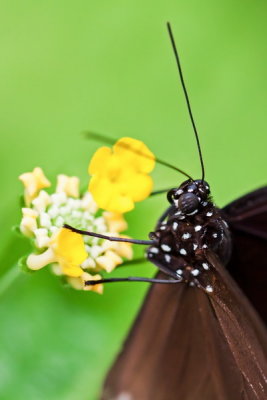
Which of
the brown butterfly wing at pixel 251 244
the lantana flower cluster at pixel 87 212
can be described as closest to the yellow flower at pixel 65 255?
the lantana flower cluster at pixel 87 212

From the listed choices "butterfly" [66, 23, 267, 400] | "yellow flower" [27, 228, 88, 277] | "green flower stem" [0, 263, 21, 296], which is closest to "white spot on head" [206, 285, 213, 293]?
"butterfly" [66, 23, 267, 400]

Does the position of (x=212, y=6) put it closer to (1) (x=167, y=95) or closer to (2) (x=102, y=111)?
(1) (x=167, y=95)

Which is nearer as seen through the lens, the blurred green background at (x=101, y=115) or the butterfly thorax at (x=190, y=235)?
the butterfly thorax at (x=190, y=235)

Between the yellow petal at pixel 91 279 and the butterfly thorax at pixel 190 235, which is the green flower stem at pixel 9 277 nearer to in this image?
the yellow petal at pixel 91 279

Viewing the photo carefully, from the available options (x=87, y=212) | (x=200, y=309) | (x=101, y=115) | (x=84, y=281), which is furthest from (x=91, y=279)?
(x=101, y=115)

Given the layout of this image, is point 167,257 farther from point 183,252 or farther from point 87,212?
point 87,212

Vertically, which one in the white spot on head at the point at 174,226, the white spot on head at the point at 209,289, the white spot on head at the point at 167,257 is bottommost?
the white spot on head at the point at 209,289

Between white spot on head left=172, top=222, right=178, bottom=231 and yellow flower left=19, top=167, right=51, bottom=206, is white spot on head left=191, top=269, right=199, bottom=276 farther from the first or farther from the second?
yellow flower left=19, top=167, right=51, bottom=206

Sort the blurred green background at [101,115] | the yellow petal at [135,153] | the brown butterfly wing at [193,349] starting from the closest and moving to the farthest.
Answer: the brown butterfly wing at [193,349]
the yellow petal at [135,153]
the blurred green background at [101,115]
